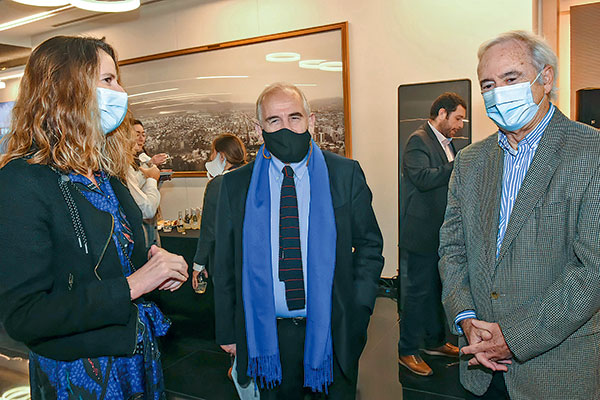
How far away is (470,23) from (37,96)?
422 cm

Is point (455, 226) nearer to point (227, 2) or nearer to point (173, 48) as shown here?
point (227, 2)

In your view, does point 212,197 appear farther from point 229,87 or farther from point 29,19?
point 29,19

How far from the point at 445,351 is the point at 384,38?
321cm

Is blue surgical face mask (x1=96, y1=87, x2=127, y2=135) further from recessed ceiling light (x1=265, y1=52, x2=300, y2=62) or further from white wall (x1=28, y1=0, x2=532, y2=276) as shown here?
recessed ceiling light (x1=265, y1=52, x2=300, y2=62)

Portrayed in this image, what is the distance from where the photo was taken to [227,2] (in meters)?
5.68

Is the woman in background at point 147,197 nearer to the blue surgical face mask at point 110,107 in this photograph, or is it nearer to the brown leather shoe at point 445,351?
the blue surgical face mask at point 110,107

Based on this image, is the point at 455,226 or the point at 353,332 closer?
the point at 455,226

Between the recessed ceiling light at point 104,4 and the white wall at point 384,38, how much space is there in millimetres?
1241

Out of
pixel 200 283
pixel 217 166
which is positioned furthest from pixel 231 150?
pixel 200 283

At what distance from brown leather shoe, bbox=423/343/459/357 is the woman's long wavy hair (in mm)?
2945

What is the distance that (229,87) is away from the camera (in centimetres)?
577

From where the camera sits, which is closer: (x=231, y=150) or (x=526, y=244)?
(x=526, y=244)

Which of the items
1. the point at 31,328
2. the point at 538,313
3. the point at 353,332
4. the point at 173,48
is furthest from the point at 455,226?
the point at 173,48

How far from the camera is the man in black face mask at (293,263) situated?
5.98 feet
